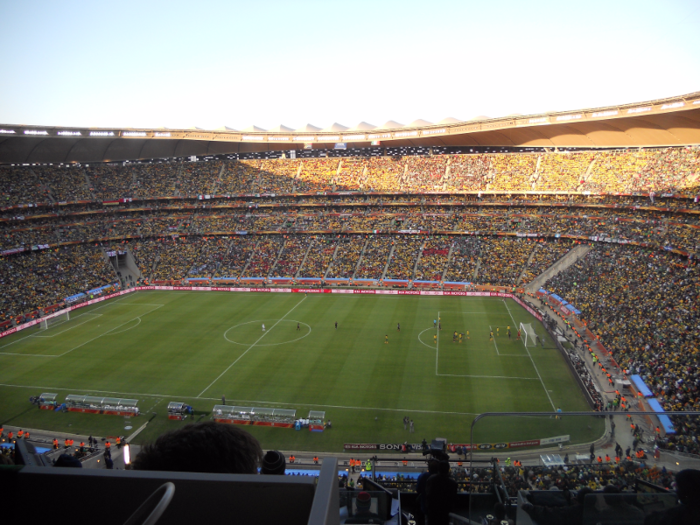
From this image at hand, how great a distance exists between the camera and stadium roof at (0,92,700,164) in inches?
2197

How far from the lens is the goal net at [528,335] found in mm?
36375

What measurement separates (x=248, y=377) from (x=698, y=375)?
27.6m

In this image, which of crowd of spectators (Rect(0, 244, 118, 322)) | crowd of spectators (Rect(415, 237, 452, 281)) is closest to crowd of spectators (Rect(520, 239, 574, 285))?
crowd of spectators (Rect(415, 237, 452, 281))

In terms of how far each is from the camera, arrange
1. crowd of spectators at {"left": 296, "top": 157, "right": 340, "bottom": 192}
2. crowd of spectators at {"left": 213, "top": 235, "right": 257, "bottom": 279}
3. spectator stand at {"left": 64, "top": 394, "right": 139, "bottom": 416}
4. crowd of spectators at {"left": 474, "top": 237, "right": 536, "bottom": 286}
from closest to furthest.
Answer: spectator stand at {"left": 64, "top": 394, "right": 139, "bottom": 416}, crowd of spectators at {"left": 474, "top": 237, "right": 536, "bottom": 286}, crowd of spectators at {"left": 213, "top": 235, "right": 257, "bottom": 279}, crowd of spectators at {"left": 296, "top": 157, "right": 340, "bottom": 192}

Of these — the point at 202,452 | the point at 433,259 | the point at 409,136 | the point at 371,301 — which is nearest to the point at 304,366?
the point at 371,301

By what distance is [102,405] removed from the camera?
27.6 m

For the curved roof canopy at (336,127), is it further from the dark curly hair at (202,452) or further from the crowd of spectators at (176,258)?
the dark curly hair at (202,452)

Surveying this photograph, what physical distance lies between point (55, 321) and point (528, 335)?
4716 centimetres

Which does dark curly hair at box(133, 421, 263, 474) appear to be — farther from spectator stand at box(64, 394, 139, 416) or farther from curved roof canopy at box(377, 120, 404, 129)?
curved roof canopy at box(377, 120, 404, 129)

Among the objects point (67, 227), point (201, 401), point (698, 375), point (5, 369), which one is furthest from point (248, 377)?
point (67, 227)

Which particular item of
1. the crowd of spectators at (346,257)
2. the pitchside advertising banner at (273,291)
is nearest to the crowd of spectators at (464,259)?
the pitchside advertising banner at (273,291)

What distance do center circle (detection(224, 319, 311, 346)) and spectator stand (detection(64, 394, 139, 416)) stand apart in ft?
38.5

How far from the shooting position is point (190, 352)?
36656 millimetres

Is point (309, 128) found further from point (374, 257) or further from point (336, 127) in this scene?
point (374, 257)
